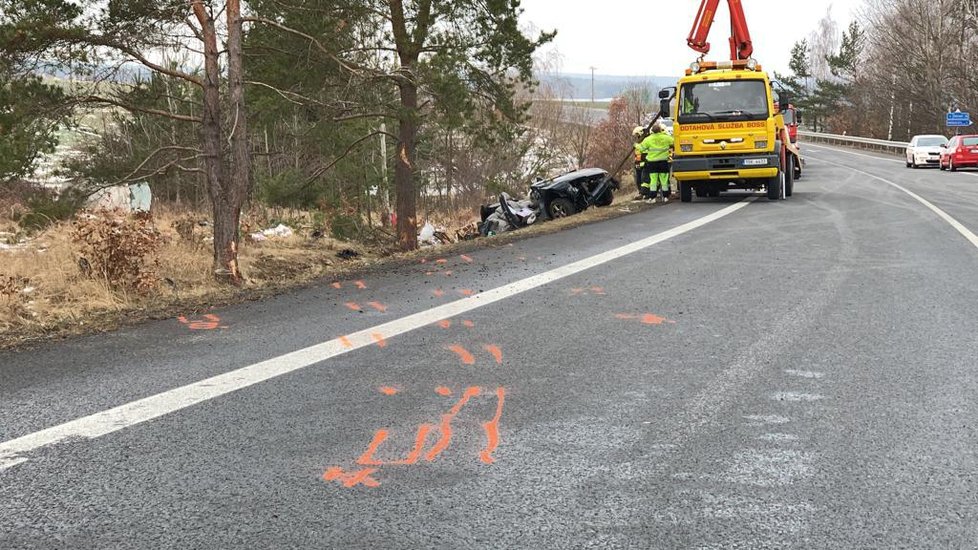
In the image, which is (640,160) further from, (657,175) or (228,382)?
(228,382)

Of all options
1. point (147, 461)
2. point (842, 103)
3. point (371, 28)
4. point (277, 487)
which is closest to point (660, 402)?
point (277, 487)

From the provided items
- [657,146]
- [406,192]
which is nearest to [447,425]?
[657,146]

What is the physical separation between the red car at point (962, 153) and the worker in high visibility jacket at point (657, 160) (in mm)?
19666

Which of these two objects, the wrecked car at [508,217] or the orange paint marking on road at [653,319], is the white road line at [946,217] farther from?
the wrecked car at [508,217]

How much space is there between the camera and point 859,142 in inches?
2279

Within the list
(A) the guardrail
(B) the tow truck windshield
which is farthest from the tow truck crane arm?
(A) the guardrail

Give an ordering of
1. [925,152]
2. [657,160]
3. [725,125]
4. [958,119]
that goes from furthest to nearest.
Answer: [958,119]
[925,152]
[657,160]
[725,125]

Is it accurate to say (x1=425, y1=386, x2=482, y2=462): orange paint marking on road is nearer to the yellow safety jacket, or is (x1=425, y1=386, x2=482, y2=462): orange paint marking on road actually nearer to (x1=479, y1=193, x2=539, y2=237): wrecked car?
(x1=479, y1=193, x2=539, y2=237): wrecked car

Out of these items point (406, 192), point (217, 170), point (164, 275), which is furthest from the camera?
point (406, 192)

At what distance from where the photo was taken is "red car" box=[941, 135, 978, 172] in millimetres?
32281

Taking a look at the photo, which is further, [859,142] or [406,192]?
[859,142]

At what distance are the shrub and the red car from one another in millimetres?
32539

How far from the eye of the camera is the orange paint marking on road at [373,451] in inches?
132

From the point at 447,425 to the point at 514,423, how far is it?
1.05ft
